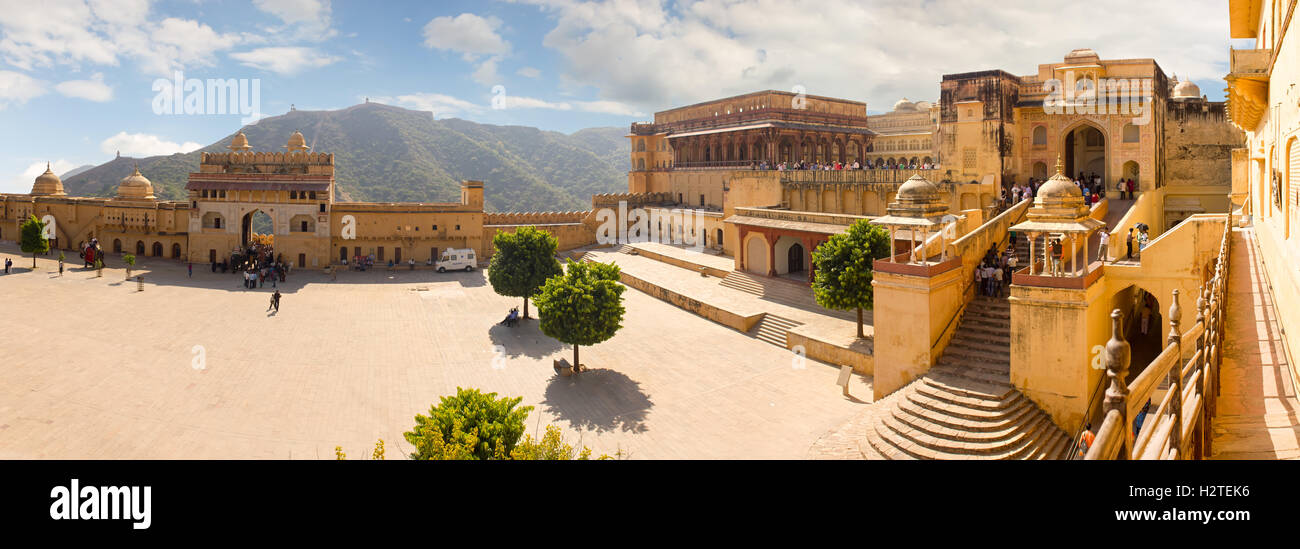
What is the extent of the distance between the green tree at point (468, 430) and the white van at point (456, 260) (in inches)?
1211

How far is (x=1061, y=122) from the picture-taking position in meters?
29.8

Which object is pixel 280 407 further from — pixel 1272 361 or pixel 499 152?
pixel 499 152

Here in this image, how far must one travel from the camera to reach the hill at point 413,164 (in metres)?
99.4

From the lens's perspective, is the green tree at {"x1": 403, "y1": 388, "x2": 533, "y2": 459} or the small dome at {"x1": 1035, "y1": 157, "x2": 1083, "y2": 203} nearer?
the green tree at {"x1": 403, "y1": 388, "x2": 533, "y2": 459}

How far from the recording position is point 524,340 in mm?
26891


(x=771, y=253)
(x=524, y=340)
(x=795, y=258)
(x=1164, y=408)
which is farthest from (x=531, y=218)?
(x=1164, y=408)

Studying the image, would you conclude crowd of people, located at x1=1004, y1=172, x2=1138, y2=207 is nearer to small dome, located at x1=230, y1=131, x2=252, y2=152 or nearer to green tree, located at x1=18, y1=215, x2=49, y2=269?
small dome, located at x1=230, y1=131, x2=252, y2=152

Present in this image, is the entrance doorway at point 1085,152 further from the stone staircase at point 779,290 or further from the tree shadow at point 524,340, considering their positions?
the tree shadow at point 524,340

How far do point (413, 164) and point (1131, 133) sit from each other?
345 feet

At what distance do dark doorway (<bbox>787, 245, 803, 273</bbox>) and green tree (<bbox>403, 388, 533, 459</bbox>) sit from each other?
2277 centimetres

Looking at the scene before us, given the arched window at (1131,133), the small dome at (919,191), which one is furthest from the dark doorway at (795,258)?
Answer: the arched window at (1131,133)

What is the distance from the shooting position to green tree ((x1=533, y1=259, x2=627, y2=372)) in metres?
21.7

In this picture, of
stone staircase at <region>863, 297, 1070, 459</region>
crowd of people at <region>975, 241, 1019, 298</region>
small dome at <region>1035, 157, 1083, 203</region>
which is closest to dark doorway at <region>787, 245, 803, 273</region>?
crowd of people at <region>975, 241, 1019, 298</region>
